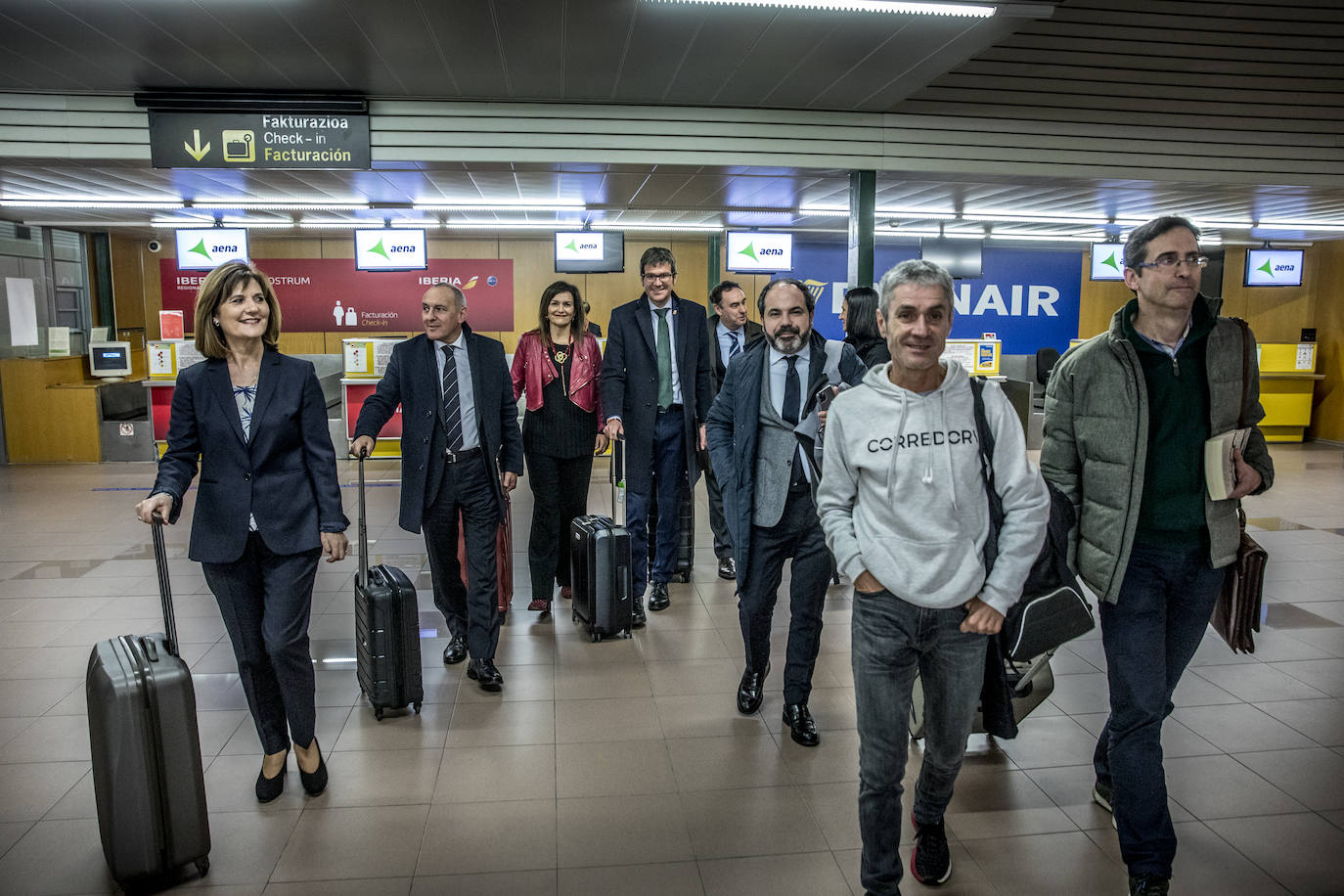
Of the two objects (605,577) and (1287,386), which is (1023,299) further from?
(605,577)

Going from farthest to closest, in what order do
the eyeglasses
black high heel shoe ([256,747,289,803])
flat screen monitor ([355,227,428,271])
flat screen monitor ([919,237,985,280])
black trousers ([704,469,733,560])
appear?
1. flat screen monitor ([919,237,985,280])
2. flat screen monitor ([355,227,428,271])
3. black trousers ([704,469,733,560])
4. black high heel shoe ([256,747,289,803])
5. the eyeglasses

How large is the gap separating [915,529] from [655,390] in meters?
2.75

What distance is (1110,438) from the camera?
7.61 ft

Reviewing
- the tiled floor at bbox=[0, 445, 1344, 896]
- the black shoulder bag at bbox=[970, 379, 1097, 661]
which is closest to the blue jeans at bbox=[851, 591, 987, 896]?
the black shoulder bag at bbox=[970, 379, 1097, 661]

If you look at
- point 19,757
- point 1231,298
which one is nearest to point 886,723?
point 19,757

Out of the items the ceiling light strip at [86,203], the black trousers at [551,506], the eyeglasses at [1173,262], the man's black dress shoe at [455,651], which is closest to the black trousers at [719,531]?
the black trousers at [551,506]

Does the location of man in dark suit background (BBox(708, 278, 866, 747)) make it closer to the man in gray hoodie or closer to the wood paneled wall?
the man in gray hoodie

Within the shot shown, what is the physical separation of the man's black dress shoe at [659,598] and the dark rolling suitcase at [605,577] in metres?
0.52

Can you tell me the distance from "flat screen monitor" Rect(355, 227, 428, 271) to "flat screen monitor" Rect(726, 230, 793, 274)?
4203 mm

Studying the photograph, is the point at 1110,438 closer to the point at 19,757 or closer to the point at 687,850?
the point at 687,850

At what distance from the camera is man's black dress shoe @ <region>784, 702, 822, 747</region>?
328 cm

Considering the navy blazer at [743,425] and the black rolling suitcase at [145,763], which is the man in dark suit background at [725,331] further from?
the black rolling suitcase at [145,763]

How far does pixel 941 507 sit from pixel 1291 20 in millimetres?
5292

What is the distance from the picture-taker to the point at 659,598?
5.04 meters
